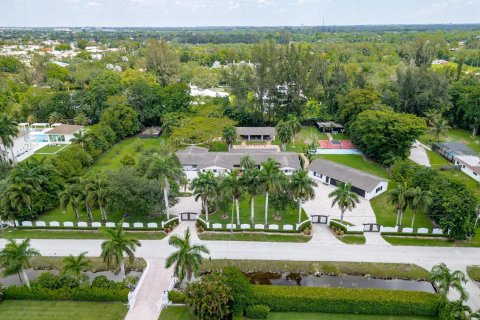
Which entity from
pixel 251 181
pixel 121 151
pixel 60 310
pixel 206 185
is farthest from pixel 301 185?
pixel 121 151

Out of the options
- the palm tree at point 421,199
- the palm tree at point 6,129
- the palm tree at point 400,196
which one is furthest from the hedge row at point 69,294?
the palm tree at point 421,199

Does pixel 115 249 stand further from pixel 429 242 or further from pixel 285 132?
pixel 285 132

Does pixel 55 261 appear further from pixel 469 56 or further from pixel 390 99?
pixel 469 56

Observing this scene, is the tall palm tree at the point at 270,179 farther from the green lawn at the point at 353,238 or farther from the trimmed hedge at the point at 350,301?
the trimmed hedge at the point at 350,301

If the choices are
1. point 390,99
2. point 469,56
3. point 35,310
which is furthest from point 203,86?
point 469,56

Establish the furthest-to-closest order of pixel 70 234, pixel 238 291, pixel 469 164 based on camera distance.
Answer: pixel 469 164, pixel 70 234, pixel 238 291

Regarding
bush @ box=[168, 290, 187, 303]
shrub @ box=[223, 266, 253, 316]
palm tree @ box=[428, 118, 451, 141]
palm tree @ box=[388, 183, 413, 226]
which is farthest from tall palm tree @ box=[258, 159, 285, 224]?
palm tree @ box=[428, 118, 451, 141]

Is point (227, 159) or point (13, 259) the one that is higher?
point (13, 259)
